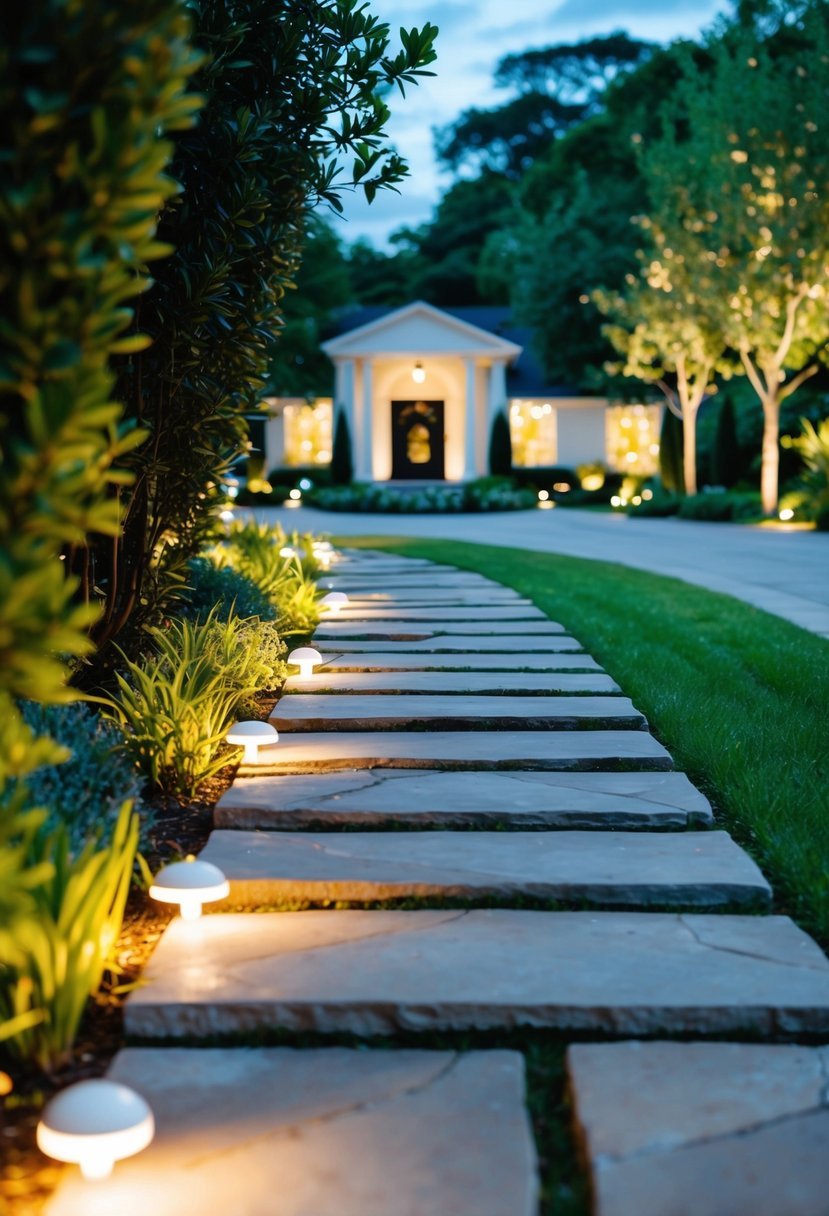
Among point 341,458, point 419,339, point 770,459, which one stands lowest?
point 770,459

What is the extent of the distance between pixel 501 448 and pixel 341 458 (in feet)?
14.6

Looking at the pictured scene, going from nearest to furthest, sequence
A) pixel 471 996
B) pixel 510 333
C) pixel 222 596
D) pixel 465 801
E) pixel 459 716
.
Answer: pixel 471 996 < pixel 465 801 < pixel 459 716 < pixel 222 596 < pixel 510 333

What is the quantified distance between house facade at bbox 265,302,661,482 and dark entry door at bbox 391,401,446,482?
0.10ft

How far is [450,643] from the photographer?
6.38 metres

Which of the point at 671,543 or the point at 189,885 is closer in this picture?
the point at 189,885

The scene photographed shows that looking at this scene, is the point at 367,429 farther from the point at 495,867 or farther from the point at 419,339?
the point at 495,867

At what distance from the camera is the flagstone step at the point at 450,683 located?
5.09m

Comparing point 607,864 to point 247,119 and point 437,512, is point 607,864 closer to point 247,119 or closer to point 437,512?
point 247,119

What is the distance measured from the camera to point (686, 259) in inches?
881

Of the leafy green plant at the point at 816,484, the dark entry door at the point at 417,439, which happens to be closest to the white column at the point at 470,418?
the dark entry door at the point at 417,439

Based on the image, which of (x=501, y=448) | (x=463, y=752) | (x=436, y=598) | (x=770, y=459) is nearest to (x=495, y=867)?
(x=463, y=752)

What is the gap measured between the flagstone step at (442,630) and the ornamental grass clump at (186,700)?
5.06ft

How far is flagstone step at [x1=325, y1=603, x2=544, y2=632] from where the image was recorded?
7.35 metres

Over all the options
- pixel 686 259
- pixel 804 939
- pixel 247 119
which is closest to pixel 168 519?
pixel 247 119
